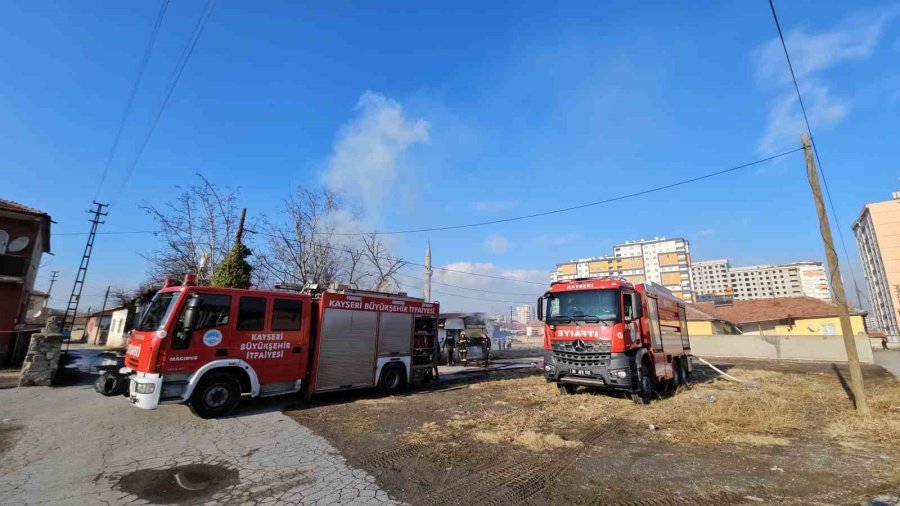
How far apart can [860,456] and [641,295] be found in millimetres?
5490

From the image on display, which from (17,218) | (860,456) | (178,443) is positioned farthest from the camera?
(17,218)

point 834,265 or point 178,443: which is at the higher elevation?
point 834,265

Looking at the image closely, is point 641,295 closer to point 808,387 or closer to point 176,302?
point 808,387

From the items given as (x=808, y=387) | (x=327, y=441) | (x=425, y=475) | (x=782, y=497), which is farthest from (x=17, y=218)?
(x=808, y=387)

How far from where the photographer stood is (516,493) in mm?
4504

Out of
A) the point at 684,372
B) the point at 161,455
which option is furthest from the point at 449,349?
the point at 161,455

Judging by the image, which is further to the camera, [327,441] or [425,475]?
[327,441]

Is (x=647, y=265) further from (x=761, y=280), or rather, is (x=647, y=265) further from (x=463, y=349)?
(x=463, y=349)

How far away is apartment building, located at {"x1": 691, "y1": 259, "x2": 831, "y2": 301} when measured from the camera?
8625 cm

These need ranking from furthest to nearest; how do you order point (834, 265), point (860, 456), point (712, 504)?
point (834, 265) < point (860, 456) < point (712, 504)

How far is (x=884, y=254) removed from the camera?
64500 millimetres

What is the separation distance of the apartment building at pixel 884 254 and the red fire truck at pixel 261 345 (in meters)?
80.7

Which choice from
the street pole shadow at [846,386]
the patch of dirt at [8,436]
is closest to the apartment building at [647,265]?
the street pole shadow at [846,386]

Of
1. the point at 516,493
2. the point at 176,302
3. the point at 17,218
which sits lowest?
the point at 516,493
